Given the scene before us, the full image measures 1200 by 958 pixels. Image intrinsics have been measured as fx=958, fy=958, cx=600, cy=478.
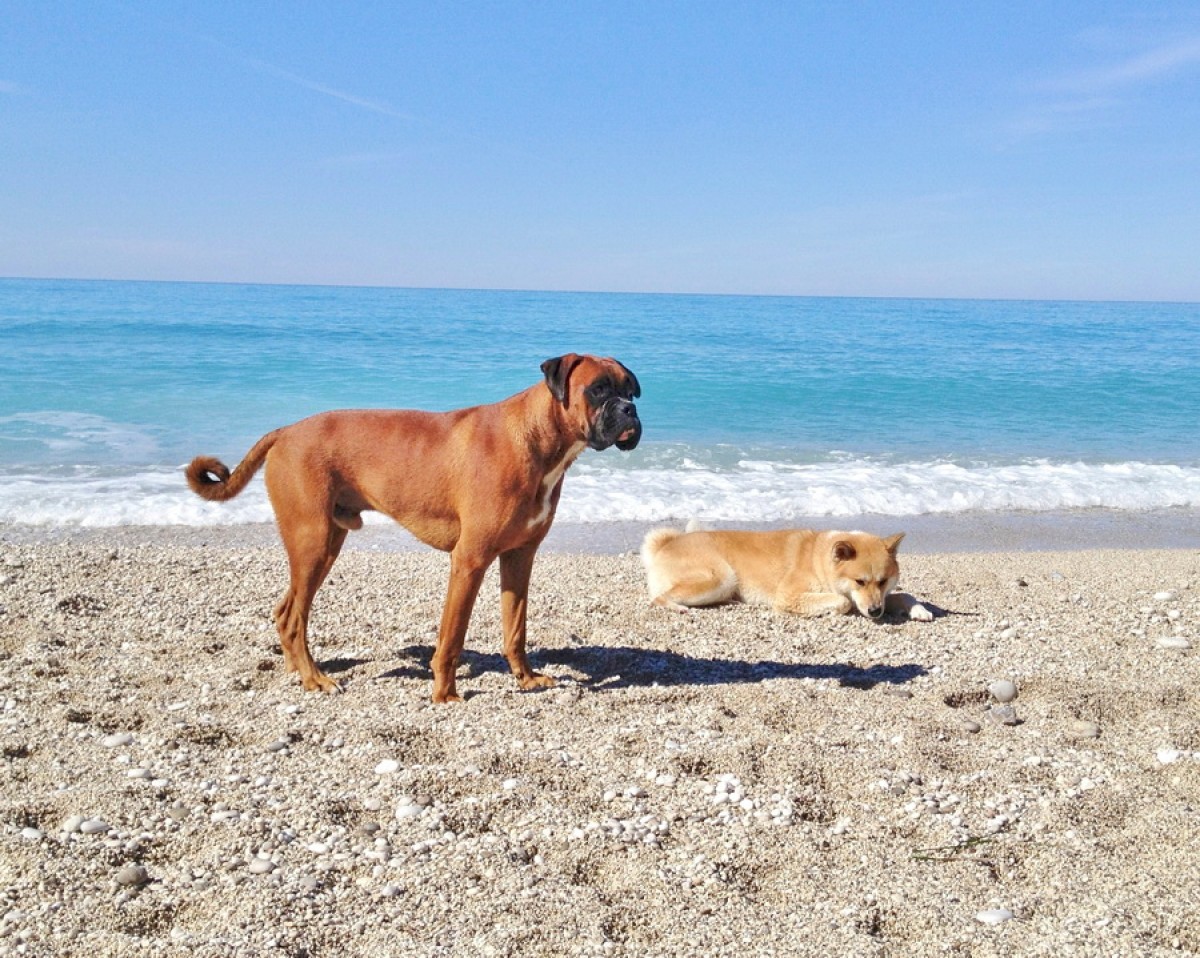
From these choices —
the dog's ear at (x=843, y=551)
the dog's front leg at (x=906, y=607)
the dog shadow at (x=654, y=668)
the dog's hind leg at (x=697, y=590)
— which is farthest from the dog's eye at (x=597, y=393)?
the dog's front leg at (x=906, y=607)

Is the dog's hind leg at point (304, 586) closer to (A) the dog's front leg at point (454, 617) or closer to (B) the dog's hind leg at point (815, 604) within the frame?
(A) the dog's front leg at point (454, 617)

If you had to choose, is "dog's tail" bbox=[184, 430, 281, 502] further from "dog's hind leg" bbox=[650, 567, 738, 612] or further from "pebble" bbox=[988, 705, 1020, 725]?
"pebble" bbox=[988, 705, 1020, 725]

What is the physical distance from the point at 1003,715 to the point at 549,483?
2.70 meters

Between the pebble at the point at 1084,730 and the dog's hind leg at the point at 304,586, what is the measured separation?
3.90 m

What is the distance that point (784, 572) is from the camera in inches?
297

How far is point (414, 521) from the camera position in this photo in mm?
5262

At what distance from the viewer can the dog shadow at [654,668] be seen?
5742 millimetres

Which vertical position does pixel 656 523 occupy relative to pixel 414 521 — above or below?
below

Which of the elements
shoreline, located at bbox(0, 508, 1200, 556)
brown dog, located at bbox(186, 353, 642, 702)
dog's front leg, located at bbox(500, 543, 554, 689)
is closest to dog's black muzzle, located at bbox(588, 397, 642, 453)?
brown dog, located at bbox(186, 353, 642, 702)

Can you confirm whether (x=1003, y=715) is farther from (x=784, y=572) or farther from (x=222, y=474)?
(x=222, y=474)

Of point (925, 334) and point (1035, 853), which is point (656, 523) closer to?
point (1035, 853)

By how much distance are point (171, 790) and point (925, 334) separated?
52.2 metres

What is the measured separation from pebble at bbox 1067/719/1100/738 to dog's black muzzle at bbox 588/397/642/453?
2657mm

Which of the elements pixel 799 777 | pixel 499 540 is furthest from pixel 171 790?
pixel 799 777
